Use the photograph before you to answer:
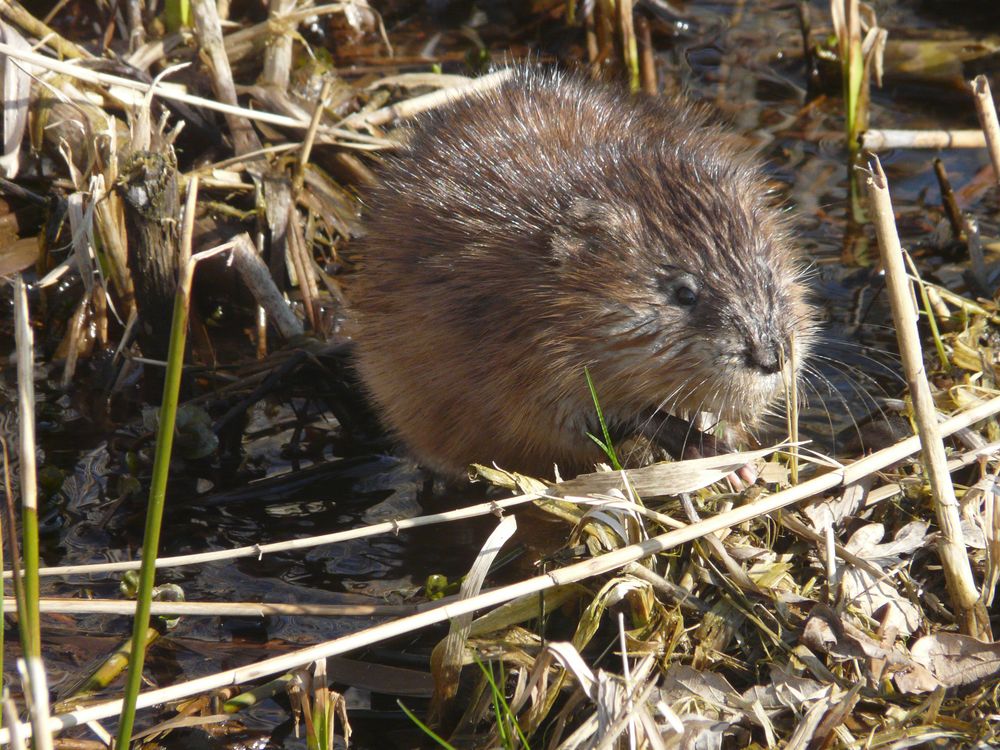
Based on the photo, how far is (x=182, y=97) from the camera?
4555mm

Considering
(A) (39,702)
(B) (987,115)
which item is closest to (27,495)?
(A) (39,702)

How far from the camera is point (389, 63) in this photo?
21.1ft

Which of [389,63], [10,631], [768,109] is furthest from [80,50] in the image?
[768,109]

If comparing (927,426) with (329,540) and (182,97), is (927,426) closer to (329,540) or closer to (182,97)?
(329,540)

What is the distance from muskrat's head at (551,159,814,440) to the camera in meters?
3.40

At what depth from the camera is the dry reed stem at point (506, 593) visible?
8.54 feet

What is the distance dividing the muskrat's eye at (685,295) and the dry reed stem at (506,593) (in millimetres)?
701

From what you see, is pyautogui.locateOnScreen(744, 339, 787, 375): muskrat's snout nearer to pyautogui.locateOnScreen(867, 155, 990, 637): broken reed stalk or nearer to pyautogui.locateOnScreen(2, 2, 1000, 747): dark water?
pyautogui.locateOnScreen(867, 155, 990, 637): broken reed stalk

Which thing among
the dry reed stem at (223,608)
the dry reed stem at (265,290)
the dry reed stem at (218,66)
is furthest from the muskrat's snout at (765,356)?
the dry reed stem at (218,66)

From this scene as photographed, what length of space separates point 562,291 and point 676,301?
1.15 feet

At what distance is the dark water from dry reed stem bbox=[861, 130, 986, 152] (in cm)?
25

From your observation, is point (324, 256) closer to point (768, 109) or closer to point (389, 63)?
point (389, 63)

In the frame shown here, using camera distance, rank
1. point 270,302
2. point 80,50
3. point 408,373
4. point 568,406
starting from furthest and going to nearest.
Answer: point 80,50 → point 270,302 → point 408,373 → point 568,406

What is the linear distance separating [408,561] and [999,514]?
71.7 inches
